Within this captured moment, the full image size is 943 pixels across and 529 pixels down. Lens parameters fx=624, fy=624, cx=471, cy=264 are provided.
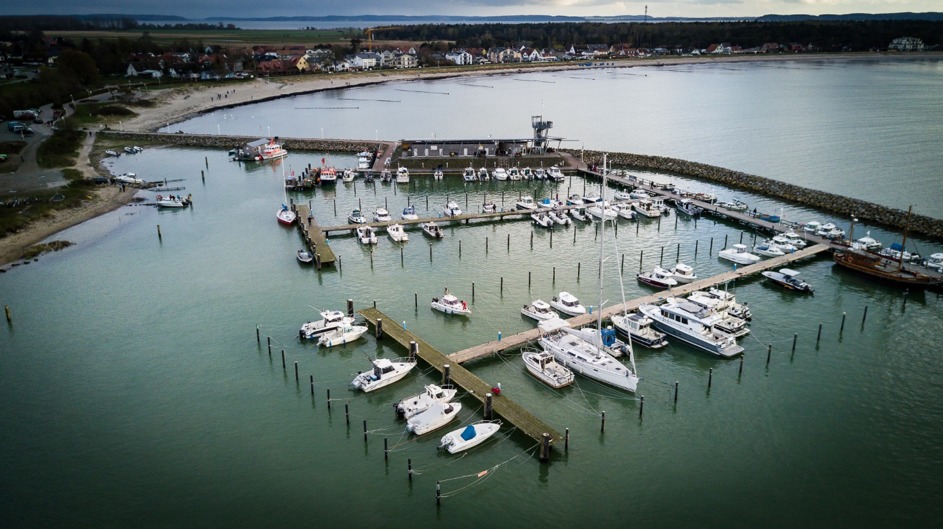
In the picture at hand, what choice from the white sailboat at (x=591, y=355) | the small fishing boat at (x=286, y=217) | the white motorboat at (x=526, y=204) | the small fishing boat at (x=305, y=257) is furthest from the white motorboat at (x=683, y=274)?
the small fishing boat at (x=286, y=217)

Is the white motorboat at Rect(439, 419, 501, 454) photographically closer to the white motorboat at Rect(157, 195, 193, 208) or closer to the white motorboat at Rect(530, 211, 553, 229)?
the white motorboat at Rect(530, 211, 553, 229)

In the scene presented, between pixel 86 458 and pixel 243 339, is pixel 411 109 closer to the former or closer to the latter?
pixel 243 339

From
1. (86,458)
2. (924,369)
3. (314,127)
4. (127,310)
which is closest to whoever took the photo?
(86,458)

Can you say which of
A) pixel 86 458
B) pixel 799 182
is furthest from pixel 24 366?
pixel 799 182

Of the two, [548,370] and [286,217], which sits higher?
[286,217]

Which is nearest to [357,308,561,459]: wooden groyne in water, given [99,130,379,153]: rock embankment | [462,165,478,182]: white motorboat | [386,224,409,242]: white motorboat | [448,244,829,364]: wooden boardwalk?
[448,244,829,364]: wooden boardwalk

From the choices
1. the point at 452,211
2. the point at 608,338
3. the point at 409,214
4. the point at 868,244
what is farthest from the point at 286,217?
the point at 868,244

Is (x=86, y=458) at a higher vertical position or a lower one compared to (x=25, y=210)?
lower

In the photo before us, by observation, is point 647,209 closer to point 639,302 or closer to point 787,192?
point 787,192
